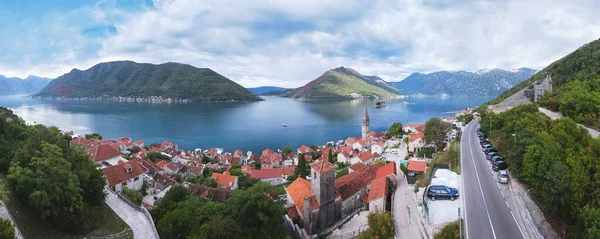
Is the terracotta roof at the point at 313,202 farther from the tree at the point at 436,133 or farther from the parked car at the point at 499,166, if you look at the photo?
the tree at the point at 436,133

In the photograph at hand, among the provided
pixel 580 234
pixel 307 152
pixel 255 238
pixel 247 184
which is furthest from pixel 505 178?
pixel 307 152

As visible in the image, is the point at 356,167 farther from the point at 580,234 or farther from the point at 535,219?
the point at 580,234

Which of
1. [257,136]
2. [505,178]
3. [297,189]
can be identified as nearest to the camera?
[505,178]

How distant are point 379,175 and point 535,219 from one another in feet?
35.9

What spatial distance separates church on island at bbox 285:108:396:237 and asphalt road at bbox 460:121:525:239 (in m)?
5.29

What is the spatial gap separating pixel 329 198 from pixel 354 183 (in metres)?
3.92

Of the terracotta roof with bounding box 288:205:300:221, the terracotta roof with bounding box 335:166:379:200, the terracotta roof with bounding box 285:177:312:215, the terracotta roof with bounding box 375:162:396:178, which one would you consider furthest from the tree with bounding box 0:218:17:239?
the terracotta roof with bounding box 375:162:396:178

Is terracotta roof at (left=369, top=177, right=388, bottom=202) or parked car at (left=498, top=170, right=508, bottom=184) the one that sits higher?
parked car at (left=498, top=170, right=508, bottom=184)

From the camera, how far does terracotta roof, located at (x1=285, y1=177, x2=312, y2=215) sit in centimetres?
2256

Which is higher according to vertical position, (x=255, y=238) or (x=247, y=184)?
(x=255, y=238)

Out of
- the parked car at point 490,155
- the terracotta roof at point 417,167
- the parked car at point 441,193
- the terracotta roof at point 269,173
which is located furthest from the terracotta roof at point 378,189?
the terracotta roof at point 269,173

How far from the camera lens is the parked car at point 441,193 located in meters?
17.7

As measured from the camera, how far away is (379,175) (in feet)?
83.8

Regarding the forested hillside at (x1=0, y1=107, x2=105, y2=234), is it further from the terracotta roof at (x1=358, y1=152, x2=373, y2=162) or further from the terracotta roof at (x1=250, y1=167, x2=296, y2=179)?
the terracotta roof at (x1=358, y1=152, x2=373, y2=162)
